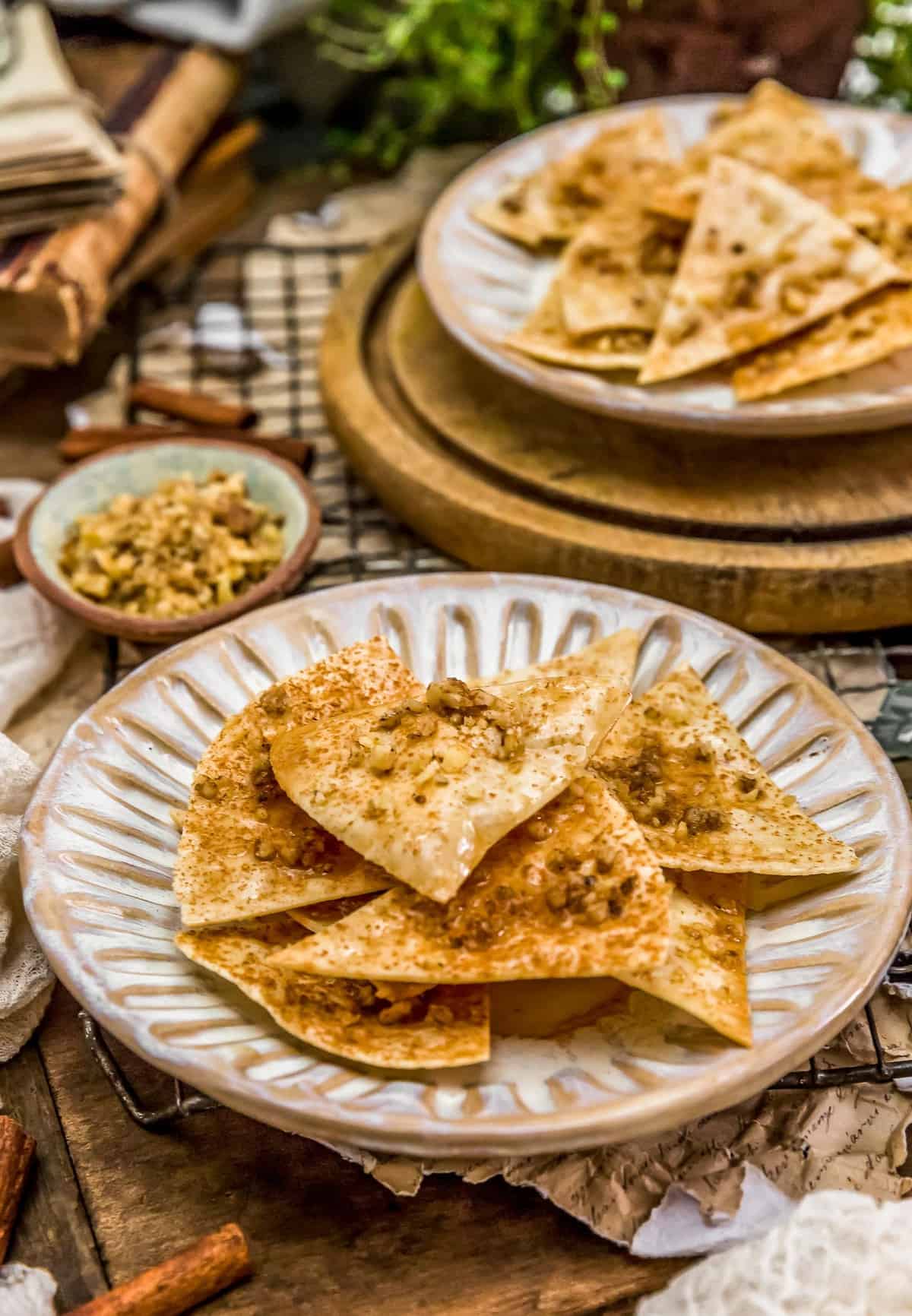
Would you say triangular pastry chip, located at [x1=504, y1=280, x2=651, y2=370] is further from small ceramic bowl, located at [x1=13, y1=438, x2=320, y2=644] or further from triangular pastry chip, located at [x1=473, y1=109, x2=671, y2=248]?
small ceramic bowl, located at [x1=13, y1=438, x2=320, y2=644]

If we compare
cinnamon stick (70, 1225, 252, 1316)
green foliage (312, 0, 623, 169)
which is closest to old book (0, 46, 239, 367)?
green foliage (312, 0, 623, 169)

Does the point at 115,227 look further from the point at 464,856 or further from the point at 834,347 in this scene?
the point at 464,856

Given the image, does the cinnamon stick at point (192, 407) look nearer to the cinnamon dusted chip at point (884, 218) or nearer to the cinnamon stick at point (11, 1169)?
the cinnamon dusted chip at point (884, 218)

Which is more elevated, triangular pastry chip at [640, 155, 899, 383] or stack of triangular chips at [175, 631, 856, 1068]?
triangular pastry chip at [640, 155, 899, 383]

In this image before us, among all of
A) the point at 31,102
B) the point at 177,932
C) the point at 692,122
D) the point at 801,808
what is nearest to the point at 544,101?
the point at 692,122

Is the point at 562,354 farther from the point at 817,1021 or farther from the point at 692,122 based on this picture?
the point at 817,1021
